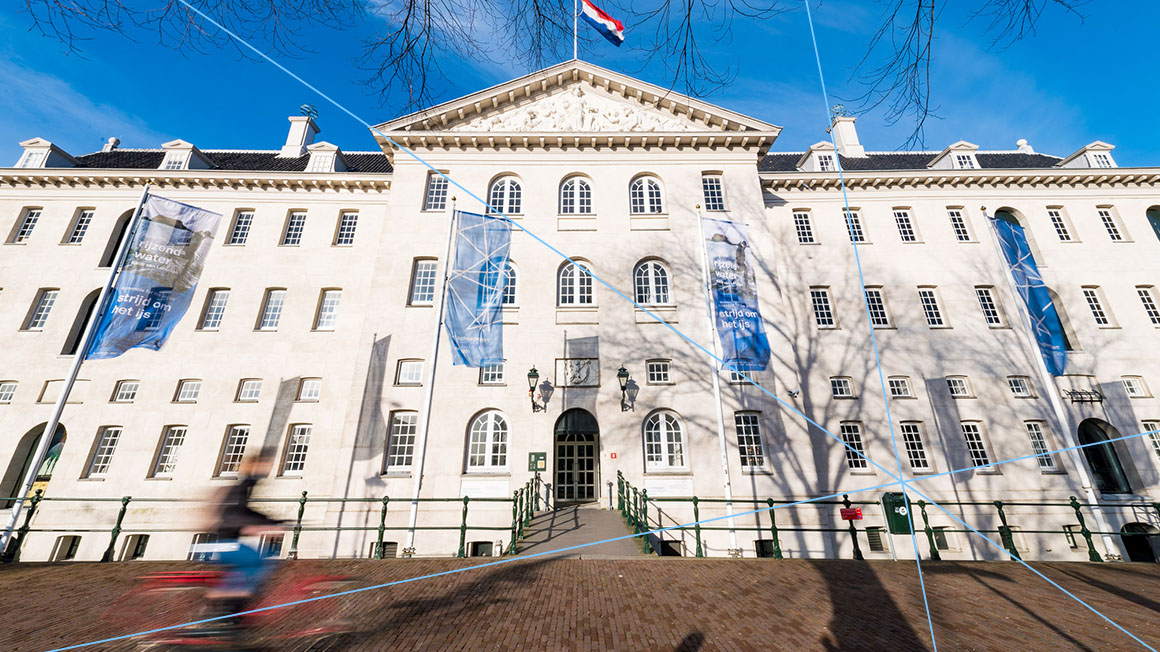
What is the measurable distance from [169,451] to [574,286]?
19.0 m

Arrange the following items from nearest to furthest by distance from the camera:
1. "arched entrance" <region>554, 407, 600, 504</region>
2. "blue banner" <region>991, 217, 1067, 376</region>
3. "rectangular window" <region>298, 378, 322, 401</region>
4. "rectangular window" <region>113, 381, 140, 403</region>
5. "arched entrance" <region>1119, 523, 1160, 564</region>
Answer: "arched entrance" <region>554, 407, 600, 504</region> < "blue banner" <region>991, 217, 1067, 376</region> < "arched entrance" <region>1119, 523, 1160, 564</region> < "rectangular window" <region>113, 381, 140, 403</region> < "rectangular window" <region>298, 378, 322, 401</region>

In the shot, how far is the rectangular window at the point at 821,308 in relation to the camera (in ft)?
67.4

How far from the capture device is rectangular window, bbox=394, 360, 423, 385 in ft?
56.0

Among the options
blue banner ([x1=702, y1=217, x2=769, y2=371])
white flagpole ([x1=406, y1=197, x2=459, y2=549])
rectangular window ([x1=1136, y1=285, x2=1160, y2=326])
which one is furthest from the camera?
rectangular window ([x1=1136, y1=285, x2=1160, y2=326])

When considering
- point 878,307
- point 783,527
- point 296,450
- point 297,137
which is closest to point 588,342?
point 783,527

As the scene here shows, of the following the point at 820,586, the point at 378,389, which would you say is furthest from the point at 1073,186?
the point at 378,389

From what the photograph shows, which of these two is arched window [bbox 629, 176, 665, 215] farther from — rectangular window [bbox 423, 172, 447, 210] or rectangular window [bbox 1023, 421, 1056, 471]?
rectangular window [bbox 1023, 421, 1056, 471]

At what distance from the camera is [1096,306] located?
833 inches

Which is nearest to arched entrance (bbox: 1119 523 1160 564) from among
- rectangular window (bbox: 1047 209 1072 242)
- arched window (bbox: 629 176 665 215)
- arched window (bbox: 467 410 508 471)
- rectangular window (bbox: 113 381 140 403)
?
rectangular window (bbox: 1047 209 1072 242)

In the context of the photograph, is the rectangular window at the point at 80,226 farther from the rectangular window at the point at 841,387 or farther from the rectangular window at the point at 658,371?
the rectangular window at the point at 841,387

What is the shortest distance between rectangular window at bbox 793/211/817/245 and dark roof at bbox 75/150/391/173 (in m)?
23.1

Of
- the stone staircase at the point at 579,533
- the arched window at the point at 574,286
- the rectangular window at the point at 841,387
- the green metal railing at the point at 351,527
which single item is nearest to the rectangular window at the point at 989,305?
the rectangular window at the point at 841,387

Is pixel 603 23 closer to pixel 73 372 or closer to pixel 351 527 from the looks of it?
pixel 351 527

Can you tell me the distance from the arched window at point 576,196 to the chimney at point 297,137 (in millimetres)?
18401
